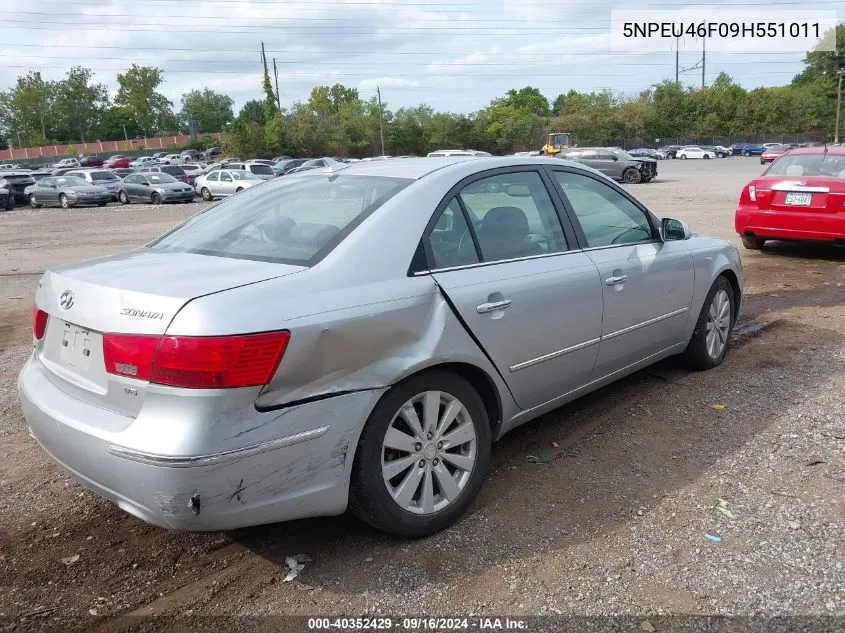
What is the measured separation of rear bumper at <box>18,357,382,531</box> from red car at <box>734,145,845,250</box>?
8619 millimetres

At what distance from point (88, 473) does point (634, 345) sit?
10.0 ft

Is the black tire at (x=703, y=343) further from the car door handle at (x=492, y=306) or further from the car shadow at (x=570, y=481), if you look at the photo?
the car door handle at (x=492, y=306)

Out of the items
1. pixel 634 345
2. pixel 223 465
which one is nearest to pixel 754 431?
pixel 634 345

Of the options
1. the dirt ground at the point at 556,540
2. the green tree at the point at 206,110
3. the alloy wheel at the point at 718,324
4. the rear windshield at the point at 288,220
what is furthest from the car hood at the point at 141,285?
the green tree at the point at 206,110

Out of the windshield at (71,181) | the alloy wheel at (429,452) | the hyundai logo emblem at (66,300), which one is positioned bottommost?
the alloy wheel at (429,452)

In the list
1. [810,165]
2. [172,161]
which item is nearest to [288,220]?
[810,165]

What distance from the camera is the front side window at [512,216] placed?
11.7 feet

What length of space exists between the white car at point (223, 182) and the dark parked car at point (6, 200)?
741 cm

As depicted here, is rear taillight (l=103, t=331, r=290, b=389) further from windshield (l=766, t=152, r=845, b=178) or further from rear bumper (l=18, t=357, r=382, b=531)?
windshield (l=766, t=152, r=845, b=178)

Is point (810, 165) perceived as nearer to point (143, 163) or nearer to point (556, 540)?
point (556, 540)

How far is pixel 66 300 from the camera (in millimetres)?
2912

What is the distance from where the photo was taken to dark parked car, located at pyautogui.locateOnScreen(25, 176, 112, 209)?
29.2 m

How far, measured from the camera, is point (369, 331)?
283 cm

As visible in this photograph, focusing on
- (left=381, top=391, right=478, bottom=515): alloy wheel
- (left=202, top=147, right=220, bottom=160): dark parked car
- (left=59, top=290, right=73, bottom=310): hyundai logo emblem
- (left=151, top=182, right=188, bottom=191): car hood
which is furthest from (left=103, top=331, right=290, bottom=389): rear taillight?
(left=202, top=147, right=220, bottom=160): dark parked car
